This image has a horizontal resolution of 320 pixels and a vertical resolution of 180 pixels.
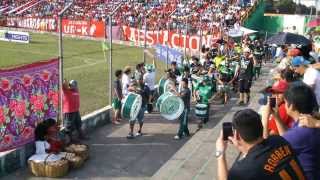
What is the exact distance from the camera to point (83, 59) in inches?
1105

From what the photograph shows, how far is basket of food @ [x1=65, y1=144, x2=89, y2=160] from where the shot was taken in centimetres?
1021

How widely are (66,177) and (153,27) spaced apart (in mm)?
29668

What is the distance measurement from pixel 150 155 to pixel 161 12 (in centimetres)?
3141

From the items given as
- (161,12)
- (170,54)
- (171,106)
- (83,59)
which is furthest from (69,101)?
(161,12)

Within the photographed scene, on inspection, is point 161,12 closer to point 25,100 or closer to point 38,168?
point 25,100

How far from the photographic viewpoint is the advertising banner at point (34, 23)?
33.5 meters

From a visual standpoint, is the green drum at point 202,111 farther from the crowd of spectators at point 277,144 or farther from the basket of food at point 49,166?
the crowd of spectators at point 277,144

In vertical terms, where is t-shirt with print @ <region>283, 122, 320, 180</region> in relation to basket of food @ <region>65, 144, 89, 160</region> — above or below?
above

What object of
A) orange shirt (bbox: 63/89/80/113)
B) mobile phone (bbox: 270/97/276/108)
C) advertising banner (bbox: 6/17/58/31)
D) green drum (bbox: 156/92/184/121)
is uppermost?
mobile phone (bbox: 270/97/276/108)

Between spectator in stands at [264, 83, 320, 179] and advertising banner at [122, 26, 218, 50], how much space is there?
24653 mm

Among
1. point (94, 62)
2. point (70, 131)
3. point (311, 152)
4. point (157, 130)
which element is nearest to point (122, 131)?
point (157, 130)

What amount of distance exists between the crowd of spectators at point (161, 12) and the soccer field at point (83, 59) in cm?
271

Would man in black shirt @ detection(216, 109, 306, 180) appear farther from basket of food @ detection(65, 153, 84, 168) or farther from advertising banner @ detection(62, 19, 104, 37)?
advertising banner @ detection(62, 19, 104, 37)

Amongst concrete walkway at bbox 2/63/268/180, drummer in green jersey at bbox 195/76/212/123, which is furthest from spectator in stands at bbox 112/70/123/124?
drummer in green jersey at bbox 195/76/212/123
